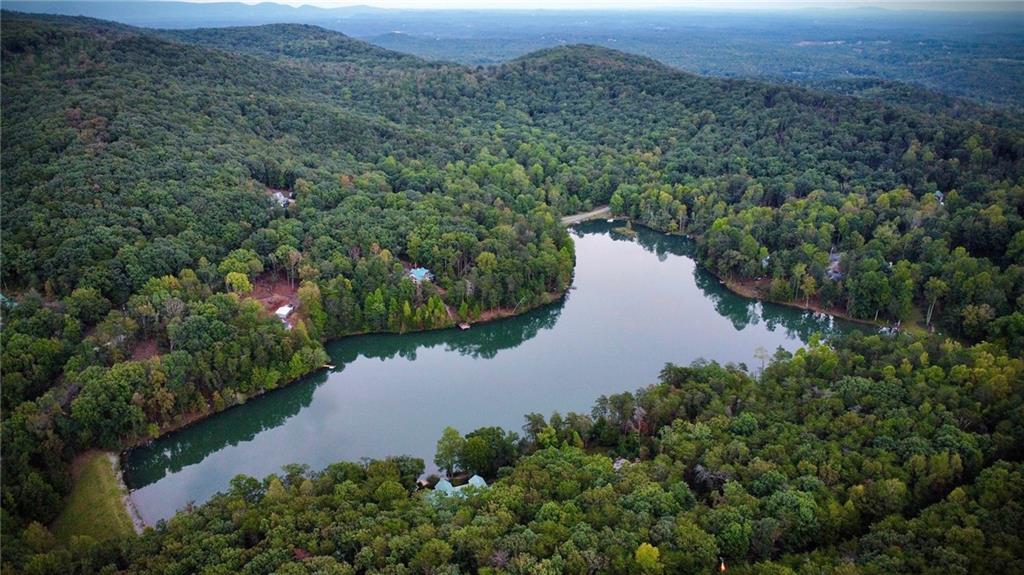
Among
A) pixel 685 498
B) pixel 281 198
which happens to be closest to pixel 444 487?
pixel 685 498

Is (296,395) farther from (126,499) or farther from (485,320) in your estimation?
(485,320)

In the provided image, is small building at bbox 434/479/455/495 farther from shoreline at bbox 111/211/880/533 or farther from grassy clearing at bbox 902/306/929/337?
grassy clearing at bbox 902/306/929/337

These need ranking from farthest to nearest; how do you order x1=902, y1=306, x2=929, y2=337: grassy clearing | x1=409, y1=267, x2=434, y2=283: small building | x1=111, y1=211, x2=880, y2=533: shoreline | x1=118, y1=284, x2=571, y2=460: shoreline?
x1=409, y1=267, x2=434, y2=283: small building < x1=902, y1=306, x2=929, y2=337: grassy clearing < x1=118, y1=284, x2=571, y2=460: shoreline < x1=111, y1=211, x2=880, y2=533: shoreline

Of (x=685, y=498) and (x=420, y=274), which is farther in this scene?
(x=420, y=274)

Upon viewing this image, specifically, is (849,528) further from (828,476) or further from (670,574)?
(670,574)

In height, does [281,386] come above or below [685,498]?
below

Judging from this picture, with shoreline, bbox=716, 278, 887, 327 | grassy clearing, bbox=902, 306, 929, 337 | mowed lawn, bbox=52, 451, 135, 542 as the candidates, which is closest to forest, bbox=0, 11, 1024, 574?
grassy clearing, bbox=902, 306, 929, 337
